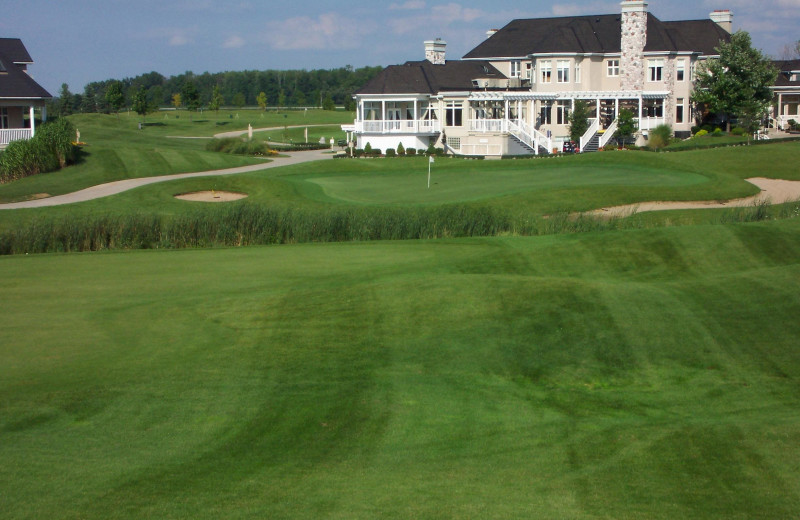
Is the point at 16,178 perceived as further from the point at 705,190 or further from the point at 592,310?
the point at 592,310

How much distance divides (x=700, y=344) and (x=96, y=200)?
27.8 m

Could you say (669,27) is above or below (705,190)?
above

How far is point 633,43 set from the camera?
6041cm

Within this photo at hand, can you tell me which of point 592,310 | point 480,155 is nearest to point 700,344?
point 592,310

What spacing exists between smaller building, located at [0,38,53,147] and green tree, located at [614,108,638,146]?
3468 cm

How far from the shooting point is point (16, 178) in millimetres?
41438

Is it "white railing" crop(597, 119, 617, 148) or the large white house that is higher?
the large white house

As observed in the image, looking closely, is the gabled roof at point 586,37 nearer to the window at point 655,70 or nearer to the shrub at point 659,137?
the window at point 655,70

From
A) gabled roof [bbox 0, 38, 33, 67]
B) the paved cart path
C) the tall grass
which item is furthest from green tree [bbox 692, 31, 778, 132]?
gabled roof [bbox 0, 38, 33, 67]

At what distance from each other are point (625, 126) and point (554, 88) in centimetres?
724

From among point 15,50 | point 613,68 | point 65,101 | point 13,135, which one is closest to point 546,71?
point 613,68

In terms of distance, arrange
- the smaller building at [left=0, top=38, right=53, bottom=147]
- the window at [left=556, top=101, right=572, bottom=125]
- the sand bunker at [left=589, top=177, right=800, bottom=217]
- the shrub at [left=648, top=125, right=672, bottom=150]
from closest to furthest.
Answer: the sand bunker at [left=589, top=177, right=800, bottom=217], the smaller building at [left=0, top=38, right=53, bottom=147], the shrub at [left=648, top=125, right=672, bottom=150], the window at [left=556, top=101, right=572, bottom=125]

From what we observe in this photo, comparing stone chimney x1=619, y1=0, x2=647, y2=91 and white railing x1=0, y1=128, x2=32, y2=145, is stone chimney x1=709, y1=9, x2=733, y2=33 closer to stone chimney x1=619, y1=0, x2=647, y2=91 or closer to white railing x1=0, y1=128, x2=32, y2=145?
stone chimney x1=619, y1=0, x2=647, y2=91

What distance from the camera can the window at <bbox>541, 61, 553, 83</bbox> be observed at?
2419 inches
